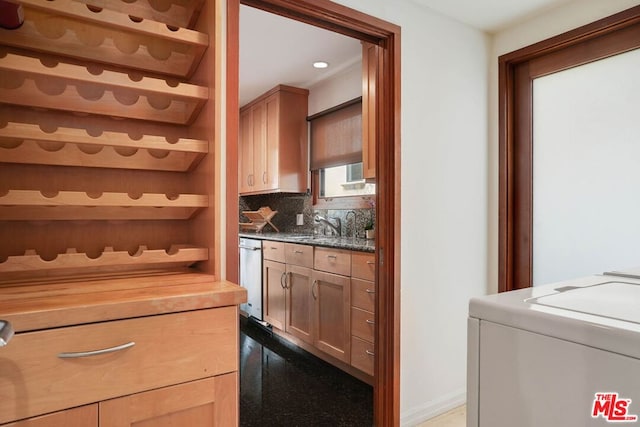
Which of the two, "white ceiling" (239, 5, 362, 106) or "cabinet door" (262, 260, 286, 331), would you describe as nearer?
"white ceiling" (239, 5, 362, 106)

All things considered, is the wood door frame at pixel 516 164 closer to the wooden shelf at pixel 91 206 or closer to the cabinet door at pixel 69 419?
the wooden shelf at pixel 91 206

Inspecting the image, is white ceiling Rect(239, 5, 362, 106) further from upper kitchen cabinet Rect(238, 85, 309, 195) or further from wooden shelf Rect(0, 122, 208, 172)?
wooden shelf Rect(0, 122, 208, 172)

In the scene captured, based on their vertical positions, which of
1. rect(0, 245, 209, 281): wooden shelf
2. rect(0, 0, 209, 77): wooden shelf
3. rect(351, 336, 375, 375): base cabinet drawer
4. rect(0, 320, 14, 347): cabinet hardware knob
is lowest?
rect(351, 336, 375, 375): base cabinet drawer

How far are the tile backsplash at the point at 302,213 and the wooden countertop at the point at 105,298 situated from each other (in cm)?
232

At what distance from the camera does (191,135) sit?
137cm

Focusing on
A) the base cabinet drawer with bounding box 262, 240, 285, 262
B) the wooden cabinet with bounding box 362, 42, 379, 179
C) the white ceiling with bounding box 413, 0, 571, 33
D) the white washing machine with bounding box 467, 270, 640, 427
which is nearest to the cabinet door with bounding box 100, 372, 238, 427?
the white washing machine with bounding box 467, 270, 640, 427

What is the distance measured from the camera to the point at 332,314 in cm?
285

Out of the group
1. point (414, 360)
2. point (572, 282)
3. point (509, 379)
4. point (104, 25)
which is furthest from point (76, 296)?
point (414, 360)

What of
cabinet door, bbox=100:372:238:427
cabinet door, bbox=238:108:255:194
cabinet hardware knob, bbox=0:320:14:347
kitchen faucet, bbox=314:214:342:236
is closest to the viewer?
cabinet hardware knob, bbox=0:320:14:347

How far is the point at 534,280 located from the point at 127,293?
2.29m

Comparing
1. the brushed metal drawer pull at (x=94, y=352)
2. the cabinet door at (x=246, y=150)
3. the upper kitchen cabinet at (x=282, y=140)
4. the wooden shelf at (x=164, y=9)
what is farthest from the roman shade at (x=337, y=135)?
the brushed metal drawer pull at (x=94, y=352)

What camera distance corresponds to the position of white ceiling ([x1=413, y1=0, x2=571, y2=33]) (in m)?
2.11

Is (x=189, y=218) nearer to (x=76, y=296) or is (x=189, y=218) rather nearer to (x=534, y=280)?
(x=76, y=296)

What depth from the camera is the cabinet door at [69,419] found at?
0.81m
